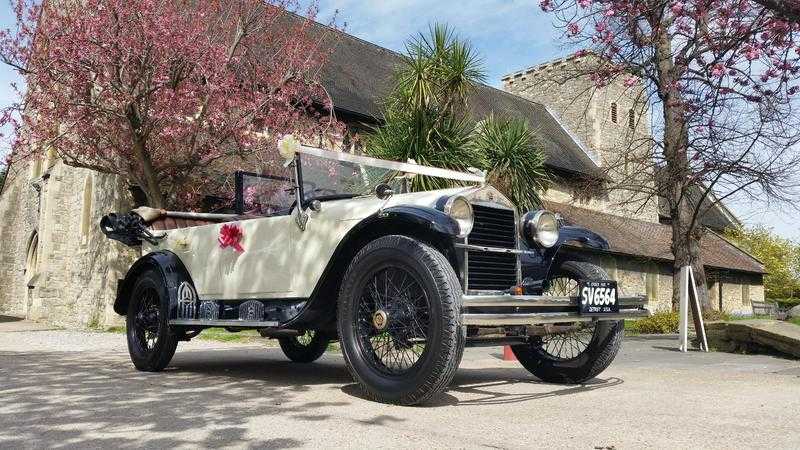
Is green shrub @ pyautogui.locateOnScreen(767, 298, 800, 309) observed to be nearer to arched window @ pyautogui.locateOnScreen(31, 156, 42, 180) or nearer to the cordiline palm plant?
the cordiline palm plant

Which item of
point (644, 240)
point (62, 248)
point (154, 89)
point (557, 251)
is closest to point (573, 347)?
point (557, 251)

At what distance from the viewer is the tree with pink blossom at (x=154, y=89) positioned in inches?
501

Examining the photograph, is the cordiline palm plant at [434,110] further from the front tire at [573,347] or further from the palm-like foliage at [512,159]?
the front tire at [573,347]

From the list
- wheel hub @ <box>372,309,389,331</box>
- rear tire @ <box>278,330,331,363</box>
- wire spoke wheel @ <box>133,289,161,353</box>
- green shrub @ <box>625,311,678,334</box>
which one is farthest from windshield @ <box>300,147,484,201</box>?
green shrub @ <box>625,311,678,334</box>

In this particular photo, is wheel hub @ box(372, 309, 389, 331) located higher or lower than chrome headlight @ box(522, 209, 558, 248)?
lower

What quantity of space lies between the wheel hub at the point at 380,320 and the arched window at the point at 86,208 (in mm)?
15961

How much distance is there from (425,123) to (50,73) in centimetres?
731

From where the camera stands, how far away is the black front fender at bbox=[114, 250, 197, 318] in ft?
20.8

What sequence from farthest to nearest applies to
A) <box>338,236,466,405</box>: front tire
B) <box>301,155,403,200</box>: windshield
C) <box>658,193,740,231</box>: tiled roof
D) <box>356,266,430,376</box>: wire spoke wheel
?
1. <box>658,193,740,231</box>: tiled roof
2. <box>301,155,403,200</box>: windshield
3. <box>356,266,430,376</box>: wire spoke wheel
4. <box>338,236,466,405</box>: front tire

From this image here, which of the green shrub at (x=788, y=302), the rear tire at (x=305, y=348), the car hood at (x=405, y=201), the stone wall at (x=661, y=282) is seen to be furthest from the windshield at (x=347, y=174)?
the green shrub at (x=788, y=302)

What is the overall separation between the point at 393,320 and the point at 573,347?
209cm

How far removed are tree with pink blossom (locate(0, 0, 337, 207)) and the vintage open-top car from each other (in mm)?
6717

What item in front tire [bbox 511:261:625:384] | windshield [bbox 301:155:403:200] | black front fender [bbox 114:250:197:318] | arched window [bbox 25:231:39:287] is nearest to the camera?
front tire [bbox 511:261:625:384]

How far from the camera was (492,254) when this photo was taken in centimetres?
504
